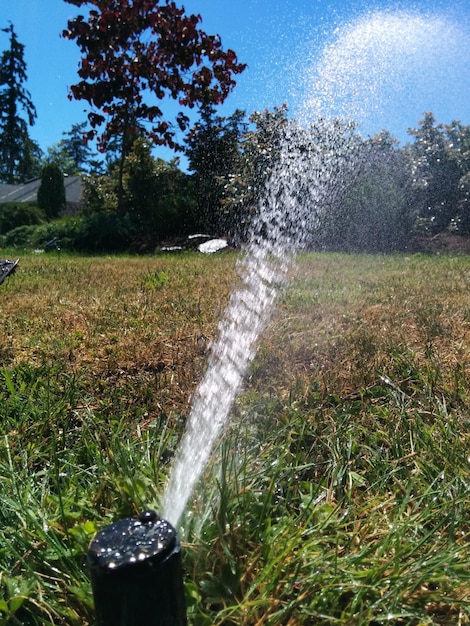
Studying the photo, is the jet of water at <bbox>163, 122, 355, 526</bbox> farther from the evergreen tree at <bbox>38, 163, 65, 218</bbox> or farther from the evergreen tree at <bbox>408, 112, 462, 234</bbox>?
the evergreen tree at <bbox>38, 163, 65, 218</bbox>

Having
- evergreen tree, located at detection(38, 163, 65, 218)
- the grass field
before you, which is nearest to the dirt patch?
the grass field

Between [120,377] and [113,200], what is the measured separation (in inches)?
Result: 388

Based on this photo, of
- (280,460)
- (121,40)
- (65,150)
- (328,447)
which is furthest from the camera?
(65,150)

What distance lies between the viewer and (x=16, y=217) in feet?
47.6

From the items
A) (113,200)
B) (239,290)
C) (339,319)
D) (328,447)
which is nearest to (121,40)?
(113,200)

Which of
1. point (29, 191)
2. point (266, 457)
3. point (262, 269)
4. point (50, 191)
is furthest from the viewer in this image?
point (29, 191)

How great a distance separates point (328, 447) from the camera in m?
1.44

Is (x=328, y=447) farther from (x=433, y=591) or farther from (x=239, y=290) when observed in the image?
(x=239, y=290)

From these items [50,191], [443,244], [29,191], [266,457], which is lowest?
[266,457]

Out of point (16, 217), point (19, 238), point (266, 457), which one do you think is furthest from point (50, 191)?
point (266, 457)

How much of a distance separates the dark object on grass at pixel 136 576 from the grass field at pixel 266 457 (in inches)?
7.6

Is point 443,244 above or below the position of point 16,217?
below

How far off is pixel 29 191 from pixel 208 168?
73.4ft

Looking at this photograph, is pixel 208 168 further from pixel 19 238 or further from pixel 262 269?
pixel 262 269
